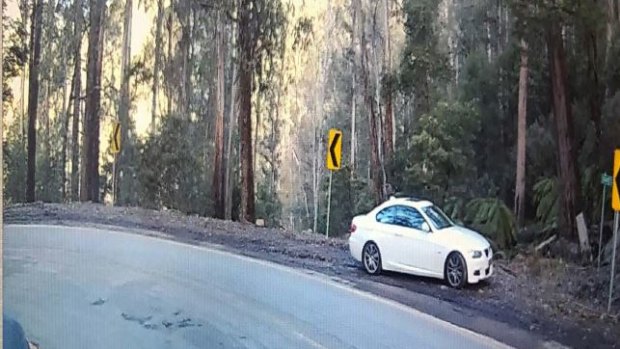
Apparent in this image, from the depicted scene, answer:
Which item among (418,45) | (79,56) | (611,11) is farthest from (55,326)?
(611,11)

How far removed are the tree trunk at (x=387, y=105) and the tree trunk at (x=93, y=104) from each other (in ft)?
2.64

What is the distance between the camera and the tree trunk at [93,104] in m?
2.24

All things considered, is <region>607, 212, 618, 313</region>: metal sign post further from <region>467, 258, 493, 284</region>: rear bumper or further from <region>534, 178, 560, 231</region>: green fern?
<region>467, 258, 493, 284</region>: rear bumper

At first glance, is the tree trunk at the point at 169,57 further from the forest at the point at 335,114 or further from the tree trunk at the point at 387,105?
the tree trunk at the point at 387,105

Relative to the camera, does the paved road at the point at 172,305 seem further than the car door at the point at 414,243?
No

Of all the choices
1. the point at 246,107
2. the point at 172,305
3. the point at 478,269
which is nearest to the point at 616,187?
the point at 478,269

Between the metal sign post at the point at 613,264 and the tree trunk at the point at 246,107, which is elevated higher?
the tree trunk at the point at 246,107

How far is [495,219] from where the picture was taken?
224 cm

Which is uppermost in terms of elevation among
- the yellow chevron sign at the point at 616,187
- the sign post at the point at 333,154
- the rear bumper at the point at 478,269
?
the sign post at the point at 333,154

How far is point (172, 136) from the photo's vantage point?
7.43 ft

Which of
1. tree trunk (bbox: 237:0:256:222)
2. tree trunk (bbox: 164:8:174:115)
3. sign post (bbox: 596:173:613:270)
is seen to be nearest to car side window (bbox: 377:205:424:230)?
tree trunk (bbox: 237:0:256:222)

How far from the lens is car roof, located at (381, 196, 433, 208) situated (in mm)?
2264

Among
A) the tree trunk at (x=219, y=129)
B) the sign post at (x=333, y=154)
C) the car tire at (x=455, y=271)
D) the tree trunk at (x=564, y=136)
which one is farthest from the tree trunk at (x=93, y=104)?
the tree trunk at (x=564, y=136)

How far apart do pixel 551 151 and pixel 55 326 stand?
4.78 ft
